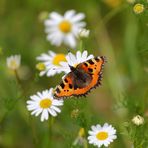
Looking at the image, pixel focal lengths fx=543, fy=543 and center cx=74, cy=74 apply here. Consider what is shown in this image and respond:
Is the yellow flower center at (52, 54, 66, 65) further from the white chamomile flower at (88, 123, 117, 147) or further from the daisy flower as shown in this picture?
the daisy flower

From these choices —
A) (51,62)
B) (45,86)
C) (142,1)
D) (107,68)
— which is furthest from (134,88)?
(142,1)

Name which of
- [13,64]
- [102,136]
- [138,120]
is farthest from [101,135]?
[13,64]

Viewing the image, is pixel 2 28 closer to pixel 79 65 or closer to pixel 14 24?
pixel 14 24

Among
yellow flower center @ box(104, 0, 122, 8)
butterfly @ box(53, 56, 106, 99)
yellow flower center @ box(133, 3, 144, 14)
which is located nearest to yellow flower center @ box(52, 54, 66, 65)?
butterfly @ box(53, 56, 106, 99)

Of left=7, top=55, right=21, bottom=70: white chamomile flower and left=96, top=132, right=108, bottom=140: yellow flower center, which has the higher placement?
left=7, top=55, right=21, bottom=70: white chamomile flower

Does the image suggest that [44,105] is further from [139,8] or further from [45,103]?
[139,8]

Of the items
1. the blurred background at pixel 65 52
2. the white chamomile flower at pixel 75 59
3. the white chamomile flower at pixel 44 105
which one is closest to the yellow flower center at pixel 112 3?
the blurred background at pixel 65 52

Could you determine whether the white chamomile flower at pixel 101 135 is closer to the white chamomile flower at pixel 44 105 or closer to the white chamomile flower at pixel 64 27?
the white chamomile flower at pixel 44 105
